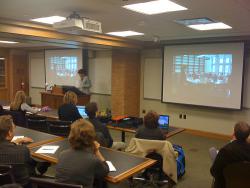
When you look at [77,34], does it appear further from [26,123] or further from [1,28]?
[26,123]

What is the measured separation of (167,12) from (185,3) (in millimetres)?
499

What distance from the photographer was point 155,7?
3.35 metres

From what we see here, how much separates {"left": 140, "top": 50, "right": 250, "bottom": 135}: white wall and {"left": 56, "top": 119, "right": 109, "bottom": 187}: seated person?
4948 millimetres

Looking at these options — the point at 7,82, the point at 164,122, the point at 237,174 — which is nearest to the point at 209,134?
the point at 164,122

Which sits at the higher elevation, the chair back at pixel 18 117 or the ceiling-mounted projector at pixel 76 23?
the ceiling-mounted projector at pixel 76 23

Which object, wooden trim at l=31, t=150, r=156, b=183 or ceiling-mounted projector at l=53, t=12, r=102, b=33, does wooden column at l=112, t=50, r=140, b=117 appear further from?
wooden trim at l=31, t=150, r=156, b=183

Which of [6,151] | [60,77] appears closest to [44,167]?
[6,151]

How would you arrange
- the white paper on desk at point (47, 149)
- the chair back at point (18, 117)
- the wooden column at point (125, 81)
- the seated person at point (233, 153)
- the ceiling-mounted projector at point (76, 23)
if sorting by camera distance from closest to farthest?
1. the seated person at point (233, 153)
2. the white paper on desk at point (47, 149)
3. the ceiling-mounted projector at point (76, 23)
4. the chair back at point (18, 117)
5. the wooden column at point (125, 81)

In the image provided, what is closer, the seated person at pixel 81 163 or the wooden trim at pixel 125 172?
the seated person at pixel 81 163

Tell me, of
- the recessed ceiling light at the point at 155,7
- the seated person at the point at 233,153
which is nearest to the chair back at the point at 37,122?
the recessed ceiling light at the point at 155,7

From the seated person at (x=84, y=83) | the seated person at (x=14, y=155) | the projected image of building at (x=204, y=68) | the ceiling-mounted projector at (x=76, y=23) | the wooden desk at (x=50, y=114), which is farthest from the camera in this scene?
the seated person at (x=84, y=83)

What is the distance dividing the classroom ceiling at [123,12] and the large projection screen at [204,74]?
1.20 metres

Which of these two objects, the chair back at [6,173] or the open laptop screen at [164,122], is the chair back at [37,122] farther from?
the chair back at [6,173]

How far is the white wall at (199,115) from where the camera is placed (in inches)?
245
